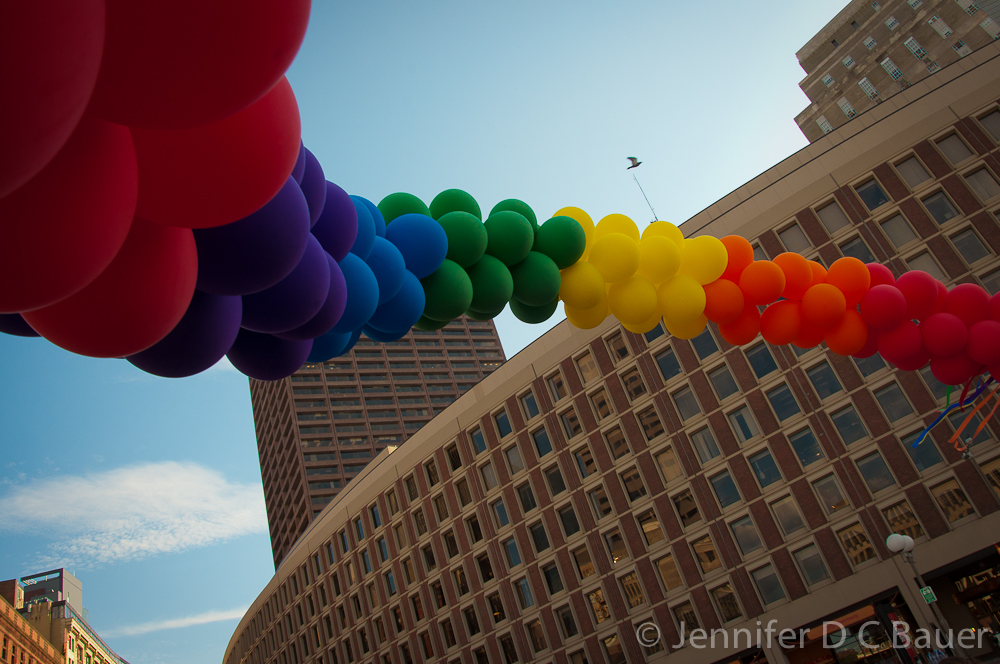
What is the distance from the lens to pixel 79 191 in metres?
1.77

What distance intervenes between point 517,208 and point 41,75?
3992 mm

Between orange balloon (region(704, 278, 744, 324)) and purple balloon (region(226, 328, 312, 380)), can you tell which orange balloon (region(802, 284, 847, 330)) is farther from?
purple balloon (region(226, 328, 312, 380))

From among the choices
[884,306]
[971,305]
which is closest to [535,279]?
[884,306]

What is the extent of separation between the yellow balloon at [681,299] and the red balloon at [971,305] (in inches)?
102

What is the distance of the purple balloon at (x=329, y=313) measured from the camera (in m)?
3.32

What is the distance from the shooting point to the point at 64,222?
1.75 meters

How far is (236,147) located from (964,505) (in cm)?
3013

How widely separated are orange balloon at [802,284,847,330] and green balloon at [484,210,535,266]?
3062mm

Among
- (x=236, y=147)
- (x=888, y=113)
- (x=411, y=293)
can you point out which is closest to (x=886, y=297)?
(x=411, y=293)

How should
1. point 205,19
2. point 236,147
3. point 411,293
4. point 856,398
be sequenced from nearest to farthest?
1. point 205,19
2. point 236,147
3. point 411,293
4. point 856,398

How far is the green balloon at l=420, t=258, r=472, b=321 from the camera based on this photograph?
443 cm

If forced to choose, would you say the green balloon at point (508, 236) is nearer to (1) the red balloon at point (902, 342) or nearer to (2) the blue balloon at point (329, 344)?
(2) the blue balloon at point (329, 344)

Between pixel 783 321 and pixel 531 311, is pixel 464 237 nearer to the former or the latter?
pixel 531 311

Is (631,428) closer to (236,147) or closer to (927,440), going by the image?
(927,440)
